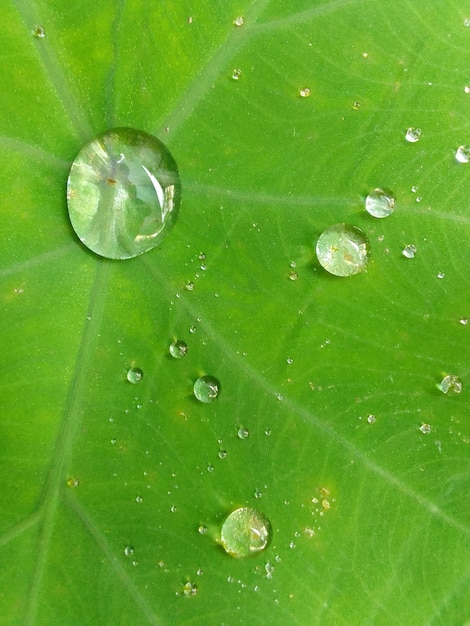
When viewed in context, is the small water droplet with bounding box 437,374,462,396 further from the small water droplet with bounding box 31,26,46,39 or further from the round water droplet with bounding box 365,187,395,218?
the small water droplet with bounding box 31,26,46,39

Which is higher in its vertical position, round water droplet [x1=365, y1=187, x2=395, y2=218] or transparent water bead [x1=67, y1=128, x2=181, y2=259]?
transparent water bead [x1=67, y1=128, x2=181, y2=259]

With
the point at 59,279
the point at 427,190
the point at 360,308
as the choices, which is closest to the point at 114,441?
the point at 59,279

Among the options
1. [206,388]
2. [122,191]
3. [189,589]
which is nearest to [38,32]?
[122,191]

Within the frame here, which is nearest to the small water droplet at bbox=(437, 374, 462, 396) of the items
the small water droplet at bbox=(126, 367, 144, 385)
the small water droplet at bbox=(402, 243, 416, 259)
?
the small water droplet at bbox=(402, 243, 416, 259)

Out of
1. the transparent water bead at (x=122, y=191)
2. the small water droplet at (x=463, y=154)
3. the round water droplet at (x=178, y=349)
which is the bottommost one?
the small water droplet at (x=463, y=154)

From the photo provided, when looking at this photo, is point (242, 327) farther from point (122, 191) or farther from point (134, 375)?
point (122, 191)

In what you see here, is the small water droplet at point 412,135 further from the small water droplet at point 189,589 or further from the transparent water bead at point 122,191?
the small water droplet at point 189,589

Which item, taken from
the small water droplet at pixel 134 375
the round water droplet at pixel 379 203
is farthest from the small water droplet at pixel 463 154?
the small water droplet at pixel 134 375
